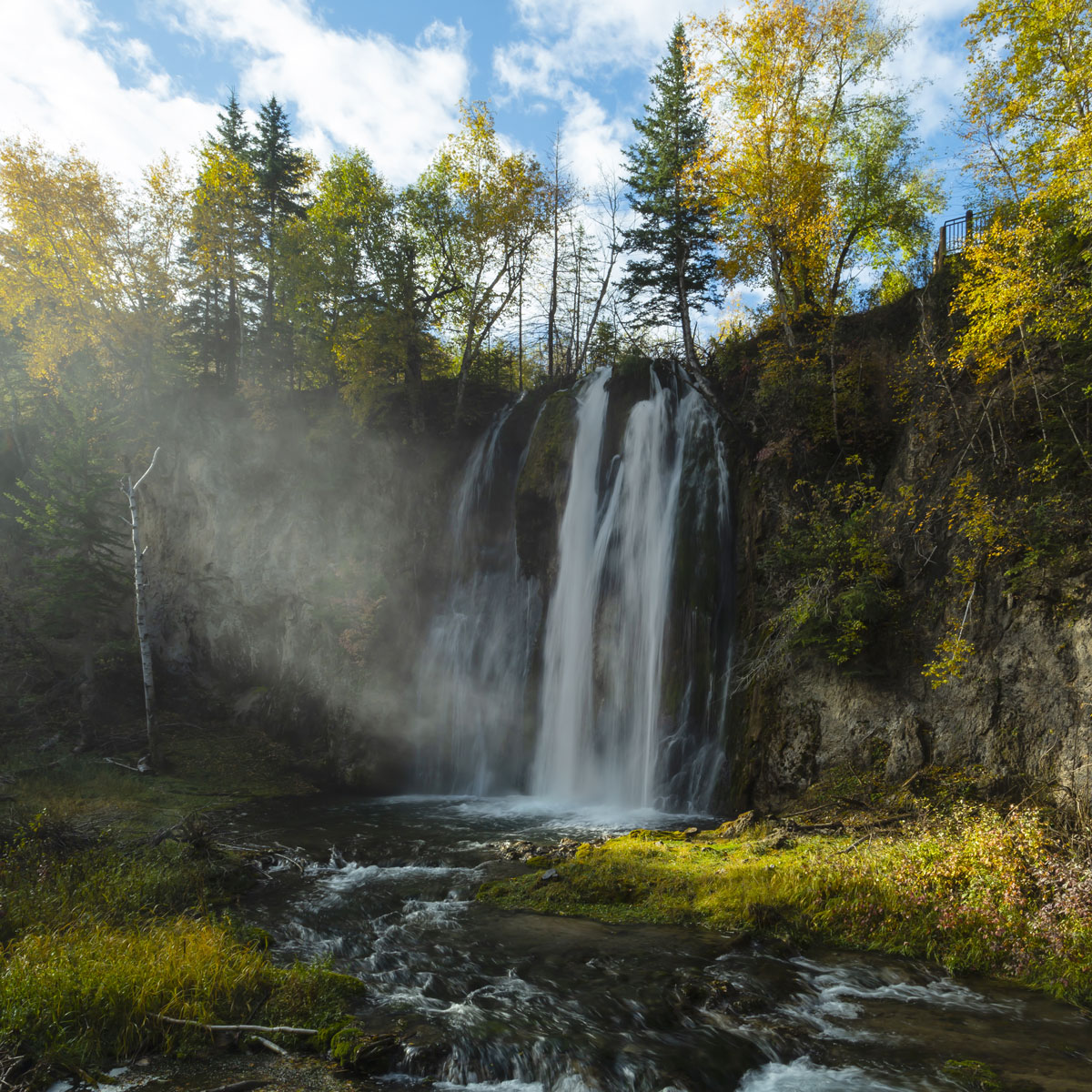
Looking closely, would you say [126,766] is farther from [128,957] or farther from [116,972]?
[116,972]

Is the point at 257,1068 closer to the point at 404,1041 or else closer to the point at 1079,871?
the point at 404,1041

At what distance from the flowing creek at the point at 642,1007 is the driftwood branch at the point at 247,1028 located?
75 cm

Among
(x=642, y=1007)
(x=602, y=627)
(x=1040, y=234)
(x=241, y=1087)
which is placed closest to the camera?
(x=241, y=1087)

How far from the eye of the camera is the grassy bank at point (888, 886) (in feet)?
22.5

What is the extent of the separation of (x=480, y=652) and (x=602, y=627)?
16.0 ft

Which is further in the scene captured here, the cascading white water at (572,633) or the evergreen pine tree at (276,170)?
the evergreen pine tree at (276,170)

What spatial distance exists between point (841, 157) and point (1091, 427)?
51.6 ft

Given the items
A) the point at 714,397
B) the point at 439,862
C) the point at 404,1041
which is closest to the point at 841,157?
the point at 714,397

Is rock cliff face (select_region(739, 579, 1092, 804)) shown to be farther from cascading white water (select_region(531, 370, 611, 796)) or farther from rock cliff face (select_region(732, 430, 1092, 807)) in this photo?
cascading white water (select_region(531, 370, 611, 796))

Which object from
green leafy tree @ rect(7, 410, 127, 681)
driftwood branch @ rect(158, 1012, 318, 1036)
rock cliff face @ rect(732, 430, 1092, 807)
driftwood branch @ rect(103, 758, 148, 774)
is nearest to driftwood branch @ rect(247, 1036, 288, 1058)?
driftwood branch @ rect(158, 1012, 318, 1036)

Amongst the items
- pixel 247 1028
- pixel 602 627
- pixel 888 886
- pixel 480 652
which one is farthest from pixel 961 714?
pixel 480 652

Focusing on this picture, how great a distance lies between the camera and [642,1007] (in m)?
6.20

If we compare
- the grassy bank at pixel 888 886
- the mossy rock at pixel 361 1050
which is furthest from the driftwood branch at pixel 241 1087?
the grassy bank at pixel 888 886

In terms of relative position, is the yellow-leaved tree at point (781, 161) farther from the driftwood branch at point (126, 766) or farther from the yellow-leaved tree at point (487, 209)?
the driftwood branch at point (126, 766)
